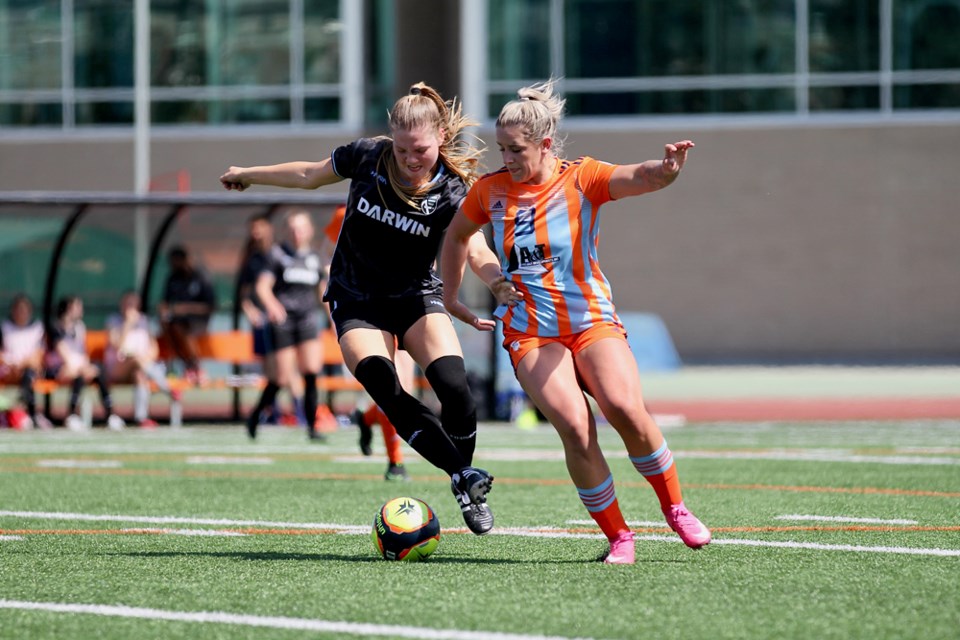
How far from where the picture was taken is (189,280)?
17.5 metres

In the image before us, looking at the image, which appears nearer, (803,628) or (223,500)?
(803,628)

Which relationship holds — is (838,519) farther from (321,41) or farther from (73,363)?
(321,41)

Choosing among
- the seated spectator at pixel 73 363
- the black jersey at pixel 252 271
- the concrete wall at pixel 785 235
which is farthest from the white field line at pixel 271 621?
the concrete wall at pixel 785 235

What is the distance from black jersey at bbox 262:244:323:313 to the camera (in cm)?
1406

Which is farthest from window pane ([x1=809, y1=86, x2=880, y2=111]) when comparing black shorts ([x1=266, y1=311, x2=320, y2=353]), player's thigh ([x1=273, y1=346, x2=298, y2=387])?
player's thigh ([x1=273, y1=346, x2=298, y2=387])

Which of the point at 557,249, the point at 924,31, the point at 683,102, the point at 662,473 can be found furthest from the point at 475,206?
the point at 924,31

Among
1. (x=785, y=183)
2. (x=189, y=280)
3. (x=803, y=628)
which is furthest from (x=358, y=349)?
(x=785, y=183)

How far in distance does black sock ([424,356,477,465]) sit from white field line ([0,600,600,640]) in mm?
2160

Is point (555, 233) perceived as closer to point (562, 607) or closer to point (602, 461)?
point (602, 461)

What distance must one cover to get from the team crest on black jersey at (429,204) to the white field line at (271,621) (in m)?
2.53

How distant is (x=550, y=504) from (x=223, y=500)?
1.93 m

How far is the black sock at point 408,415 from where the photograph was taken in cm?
680

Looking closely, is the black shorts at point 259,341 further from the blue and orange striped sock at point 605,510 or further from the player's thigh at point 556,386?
the blue and orange striped sock at point 605,510

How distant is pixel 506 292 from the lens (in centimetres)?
630
